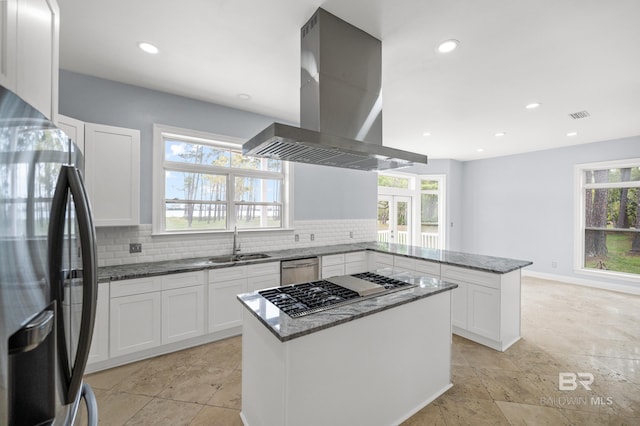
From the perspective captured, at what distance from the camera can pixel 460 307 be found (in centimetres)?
310

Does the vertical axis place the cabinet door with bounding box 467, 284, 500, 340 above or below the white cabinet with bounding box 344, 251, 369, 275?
below

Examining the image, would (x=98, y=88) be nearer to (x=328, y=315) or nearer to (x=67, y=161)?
(x=67, y=161)

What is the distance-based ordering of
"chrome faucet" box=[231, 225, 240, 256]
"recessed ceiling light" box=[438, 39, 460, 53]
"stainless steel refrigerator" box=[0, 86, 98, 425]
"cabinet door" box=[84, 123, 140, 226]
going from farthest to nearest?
"chrome faucet" box=[231, 225, 240, 256] → "cabinet door" box=[84, 123, 140, 226] → "recessed ceiling light" box=[438, 39, 460, 53] → "stainless steel refrigerator" box=[0, 86, 98, 425]

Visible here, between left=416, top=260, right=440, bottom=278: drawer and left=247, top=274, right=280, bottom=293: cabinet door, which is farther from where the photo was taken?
left=416, top=260, right=440, bottom=278: drawer

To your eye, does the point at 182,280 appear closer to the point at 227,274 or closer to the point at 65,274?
the point at 227,274

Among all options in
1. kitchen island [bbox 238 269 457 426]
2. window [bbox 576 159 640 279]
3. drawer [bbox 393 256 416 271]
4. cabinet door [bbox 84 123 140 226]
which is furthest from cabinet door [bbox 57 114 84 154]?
window [bbox 576 159 640 279]

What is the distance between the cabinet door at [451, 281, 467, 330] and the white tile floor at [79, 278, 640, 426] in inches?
7.8

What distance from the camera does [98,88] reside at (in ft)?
9.30

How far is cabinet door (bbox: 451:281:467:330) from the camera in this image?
3.05 meters

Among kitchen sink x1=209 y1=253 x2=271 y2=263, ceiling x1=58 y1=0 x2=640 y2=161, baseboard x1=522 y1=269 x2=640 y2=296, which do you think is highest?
ceiling x1=58 y1=0 x2=640 y2=161

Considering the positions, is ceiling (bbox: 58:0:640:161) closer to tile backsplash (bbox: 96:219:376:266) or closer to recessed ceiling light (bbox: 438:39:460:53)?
recessed ceiling light (bbox: 438:39:460:53)

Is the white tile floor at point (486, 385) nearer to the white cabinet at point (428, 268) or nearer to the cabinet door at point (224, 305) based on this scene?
the cabinet door at point (224, 305)

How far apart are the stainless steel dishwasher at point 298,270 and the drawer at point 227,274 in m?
0.52

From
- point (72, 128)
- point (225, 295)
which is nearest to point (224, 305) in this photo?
A: point (225, 295)
